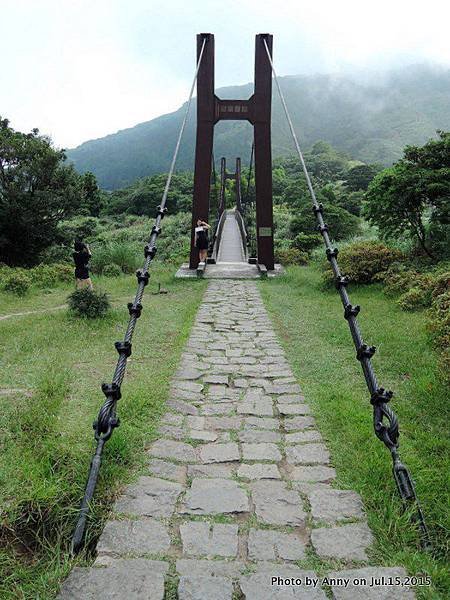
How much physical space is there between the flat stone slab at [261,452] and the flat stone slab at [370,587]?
0.85 meters

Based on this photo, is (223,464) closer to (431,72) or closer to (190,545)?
(190,545)

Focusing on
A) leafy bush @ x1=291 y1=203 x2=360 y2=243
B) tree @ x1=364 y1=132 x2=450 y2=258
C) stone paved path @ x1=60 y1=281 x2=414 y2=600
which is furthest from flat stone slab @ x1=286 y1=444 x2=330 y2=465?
leafy bush @ x1=291 y1=203 x2=360 y2=243

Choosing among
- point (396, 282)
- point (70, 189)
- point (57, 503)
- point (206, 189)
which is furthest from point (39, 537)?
point (70, 189)

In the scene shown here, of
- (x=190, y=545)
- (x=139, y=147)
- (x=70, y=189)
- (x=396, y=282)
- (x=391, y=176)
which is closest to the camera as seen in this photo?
(x=190, y=545)

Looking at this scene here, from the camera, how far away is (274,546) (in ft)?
5.87

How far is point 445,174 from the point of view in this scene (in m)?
7.02

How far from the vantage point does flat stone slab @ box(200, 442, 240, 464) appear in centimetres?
246

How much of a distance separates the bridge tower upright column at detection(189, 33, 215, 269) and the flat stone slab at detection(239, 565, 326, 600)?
841 centimetres

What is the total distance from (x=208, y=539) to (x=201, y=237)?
8.15m

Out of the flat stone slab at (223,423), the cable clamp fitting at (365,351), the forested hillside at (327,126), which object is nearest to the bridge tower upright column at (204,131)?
the flat stone slab at (223,423)

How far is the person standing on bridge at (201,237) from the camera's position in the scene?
9.56 meters

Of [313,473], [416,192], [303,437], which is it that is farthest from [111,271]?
[313,473]

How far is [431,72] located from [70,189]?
134m

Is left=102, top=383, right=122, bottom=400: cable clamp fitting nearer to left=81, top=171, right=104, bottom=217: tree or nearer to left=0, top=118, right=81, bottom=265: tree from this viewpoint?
left=0, top=118, right=81, bottom=265: tree
